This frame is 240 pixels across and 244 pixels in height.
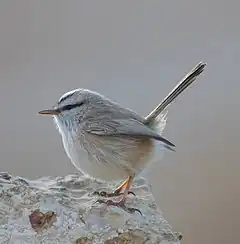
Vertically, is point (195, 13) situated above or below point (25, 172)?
above

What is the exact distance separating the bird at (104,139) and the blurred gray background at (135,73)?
0.97 m

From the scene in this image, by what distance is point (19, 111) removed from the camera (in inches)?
98.5

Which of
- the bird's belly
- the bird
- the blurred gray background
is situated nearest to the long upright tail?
the bird

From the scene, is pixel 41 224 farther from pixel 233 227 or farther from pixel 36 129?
pixel 36 129

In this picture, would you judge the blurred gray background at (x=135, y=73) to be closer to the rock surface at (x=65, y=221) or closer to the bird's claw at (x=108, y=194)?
the bird's claw at (x=108, y=194)

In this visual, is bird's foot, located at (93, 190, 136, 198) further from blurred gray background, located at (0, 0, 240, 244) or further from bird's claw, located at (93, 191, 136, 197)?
blurred gray background, located at (0, 0, 240, 244)

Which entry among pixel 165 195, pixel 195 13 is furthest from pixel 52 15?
pixel 165 195

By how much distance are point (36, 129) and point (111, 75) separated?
1.38ft

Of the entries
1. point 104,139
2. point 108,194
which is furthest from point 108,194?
point 104,139

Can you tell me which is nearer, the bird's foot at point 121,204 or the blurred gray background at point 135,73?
the bird's foot at point 121,204

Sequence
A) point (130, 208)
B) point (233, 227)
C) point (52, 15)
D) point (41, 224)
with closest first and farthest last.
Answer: point (41, 224) < point (130, 208) < point (233, 227) < point (52, 15)

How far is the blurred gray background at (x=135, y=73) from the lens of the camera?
7.45 feet

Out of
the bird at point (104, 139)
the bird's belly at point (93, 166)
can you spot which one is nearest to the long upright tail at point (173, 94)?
the bird at point (104, 139)

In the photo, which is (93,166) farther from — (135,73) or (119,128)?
(135,73)
